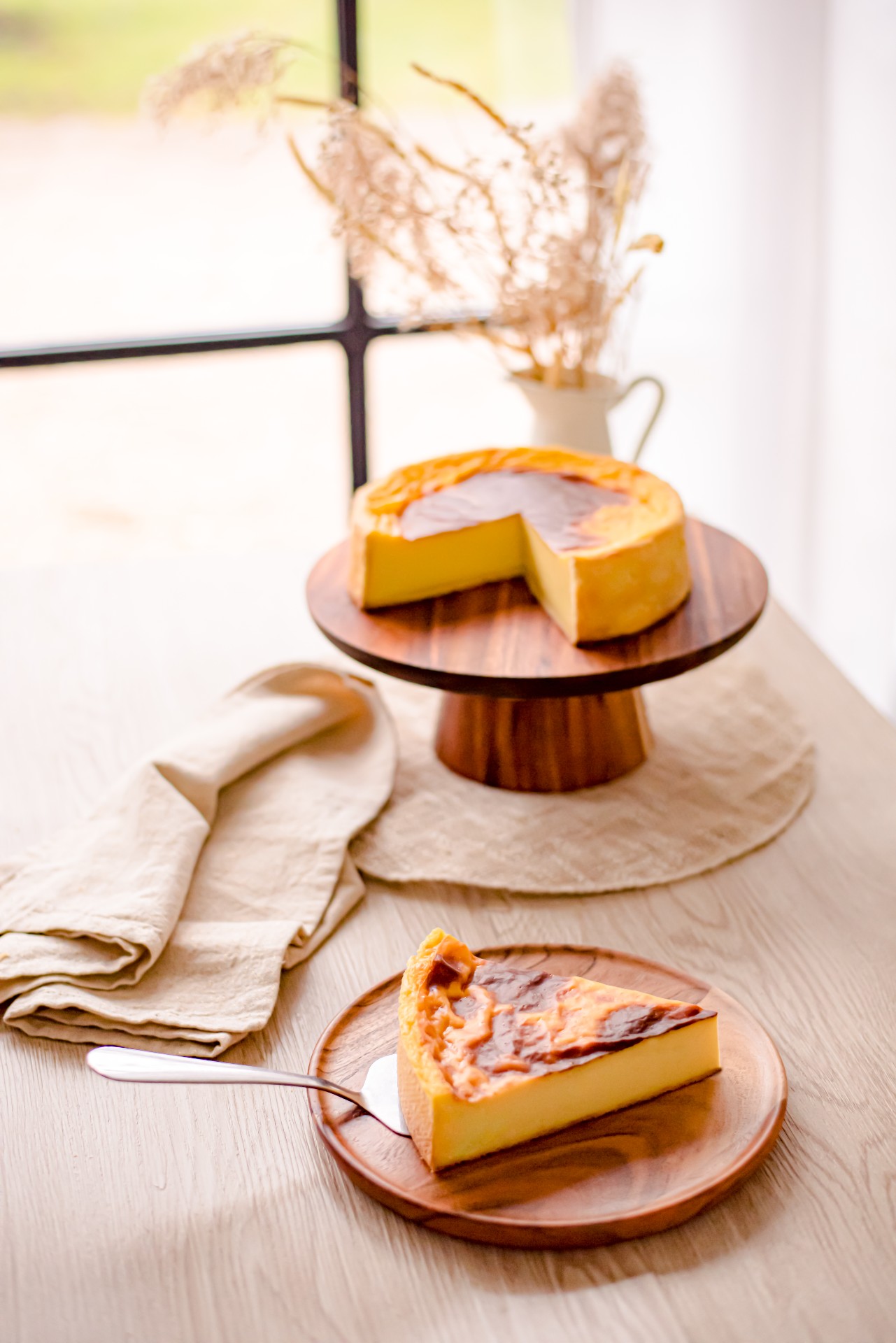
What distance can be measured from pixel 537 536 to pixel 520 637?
0.11 m

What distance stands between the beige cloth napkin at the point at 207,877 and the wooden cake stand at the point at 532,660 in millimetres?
111

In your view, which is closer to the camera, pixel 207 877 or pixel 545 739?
pixel 207 877

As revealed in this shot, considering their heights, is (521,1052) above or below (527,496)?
below

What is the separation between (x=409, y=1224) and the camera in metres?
0.81

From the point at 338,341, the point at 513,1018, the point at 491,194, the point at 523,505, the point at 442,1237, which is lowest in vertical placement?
the point at 442,1237

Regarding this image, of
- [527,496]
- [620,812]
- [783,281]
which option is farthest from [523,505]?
[783,281]

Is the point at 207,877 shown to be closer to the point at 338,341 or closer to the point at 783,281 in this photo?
the point at 338,341

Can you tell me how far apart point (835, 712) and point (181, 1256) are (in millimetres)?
916

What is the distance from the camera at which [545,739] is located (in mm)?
1245

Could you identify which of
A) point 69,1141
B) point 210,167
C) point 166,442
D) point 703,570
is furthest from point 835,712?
point 210,167

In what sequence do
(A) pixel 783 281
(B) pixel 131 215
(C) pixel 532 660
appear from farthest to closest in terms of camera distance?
(B) pixel 131 215, (A) pixel 783 281, (C) pixel 532 660

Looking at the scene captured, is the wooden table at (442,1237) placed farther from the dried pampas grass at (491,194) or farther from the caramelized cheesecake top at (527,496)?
the dried pampas grass at (491,194)

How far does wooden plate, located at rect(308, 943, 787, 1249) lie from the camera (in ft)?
2.54

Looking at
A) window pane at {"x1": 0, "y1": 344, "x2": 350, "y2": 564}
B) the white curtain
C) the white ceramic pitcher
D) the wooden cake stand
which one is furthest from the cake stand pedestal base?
window pane at {"x1": 0, "y1": 344, "x2": 350, "y2": 564}
